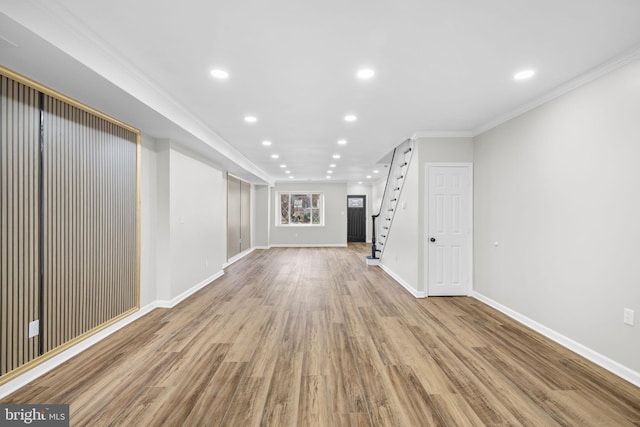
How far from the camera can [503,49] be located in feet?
6.66

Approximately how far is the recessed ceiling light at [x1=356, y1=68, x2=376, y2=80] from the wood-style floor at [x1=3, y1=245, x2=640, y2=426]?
8.67 feet

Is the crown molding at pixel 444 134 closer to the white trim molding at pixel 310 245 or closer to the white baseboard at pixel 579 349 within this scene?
the white baseboard at pixel 579 349

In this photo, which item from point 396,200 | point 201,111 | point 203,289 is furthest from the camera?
point 396,200

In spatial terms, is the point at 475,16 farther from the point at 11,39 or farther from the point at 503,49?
the point at 11,39

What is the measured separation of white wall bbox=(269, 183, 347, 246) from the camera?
402 inches

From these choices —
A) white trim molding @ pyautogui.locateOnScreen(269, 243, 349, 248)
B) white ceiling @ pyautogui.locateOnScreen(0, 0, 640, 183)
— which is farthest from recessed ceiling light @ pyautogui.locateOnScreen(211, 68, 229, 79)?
white trim molding @ pyautogui.locateOnScreen(269, 243, 349, 248)

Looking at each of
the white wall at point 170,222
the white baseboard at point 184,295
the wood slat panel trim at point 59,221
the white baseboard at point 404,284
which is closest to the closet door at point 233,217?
the white baseboard at point 184,295

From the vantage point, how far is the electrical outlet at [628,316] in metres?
2.08

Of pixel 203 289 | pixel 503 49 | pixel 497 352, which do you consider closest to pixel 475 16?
pixel 503 49

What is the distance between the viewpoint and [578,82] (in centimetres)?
249

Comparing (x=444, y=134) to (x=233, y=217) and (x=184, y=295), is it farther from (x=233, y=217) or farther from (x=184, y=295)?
(x=233, y=217)

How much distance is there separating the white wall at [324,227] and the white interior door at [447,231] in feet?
19.9

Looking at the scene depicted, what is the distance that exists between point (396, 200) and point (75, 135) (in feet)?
16.2

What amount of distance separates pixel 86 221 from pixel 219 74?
2.05m
